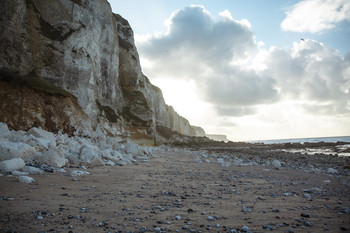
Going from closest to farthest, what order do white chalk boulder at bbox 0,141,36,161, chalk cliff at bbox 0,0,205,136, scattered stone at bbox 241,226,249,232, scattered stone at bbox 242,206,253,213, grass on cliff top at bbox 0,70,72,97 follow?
scattered stone at bbox 241,226,249,232, scattered stone at bbox 242,206,253,213, white chalk boulder at bbox 0,141,36,161, grass on cliff top at bbox 0,70,72,97, chalk cliff at bbox 0,0,205,136

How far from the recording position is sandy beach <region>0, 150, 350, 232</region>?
104 inches

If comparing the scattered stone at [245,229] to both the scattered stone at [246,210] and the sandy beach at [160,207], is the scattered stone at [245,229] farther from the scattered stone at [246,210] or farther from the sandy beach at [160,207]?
the scattered stone at [246,210]

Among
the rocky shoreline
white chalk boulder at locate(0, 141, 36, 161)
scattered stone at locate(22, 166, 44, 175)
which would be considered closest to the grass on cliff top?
white chalk boulder at locate(0, 141, 36, 161)

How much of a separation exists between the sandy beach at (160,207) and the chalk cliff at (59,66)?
9687 millimetres

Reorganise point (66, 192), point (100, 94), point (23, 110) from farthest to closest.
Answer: point (100, 94) → point (23, 110) → point (66, 192)

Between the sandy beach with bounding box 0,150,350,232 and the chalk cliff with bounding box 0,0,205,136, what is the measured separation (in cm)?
969

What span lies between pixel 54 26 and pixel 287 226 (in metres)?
21.1

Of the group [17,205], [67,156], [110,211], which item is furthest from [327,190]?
[67,156]

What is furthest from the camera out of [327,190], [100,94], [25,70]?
[100,94]

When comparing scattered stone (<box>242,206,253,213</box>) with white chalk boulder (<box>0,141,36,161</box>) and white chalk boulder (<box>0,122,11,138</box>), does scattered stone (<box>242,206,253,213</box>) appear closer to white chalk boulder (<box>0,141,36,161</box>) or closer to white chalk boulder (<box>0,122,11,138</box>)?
white chalk boulder (<box>0,141,36,161</box>)

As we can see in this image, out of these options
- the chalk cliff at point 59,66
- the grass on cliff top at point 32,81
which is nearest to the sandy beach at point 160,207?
the chalk cliff at point 59,66

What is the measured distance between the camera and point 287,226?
2.78 metres

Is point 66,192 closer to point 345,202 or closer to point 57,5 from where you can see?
point 345,202

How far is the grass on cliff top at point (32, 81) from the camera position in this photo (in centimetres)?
1238
